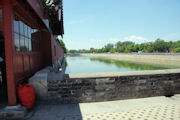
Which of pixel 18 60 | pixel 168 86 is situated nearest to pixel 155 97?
pixel 168 86

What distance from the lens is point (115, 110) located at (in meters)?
3.94

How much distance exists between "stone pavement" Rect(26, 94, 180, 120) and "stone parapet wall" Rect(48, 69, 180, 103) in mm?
237

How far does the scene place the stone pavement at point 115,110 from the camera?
138 inches

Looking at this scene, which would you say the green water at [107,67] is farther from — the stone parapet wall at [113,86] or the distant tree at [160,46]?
the distant tree at [160,46]

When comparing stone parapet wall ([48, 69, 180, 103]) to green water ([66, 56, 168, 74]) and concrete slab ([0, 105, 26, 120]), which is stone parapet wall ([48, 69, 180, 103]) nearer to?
concrete slab ([0, 105, 26, 120])

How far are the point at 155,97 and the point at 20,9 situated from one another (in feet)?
17.4

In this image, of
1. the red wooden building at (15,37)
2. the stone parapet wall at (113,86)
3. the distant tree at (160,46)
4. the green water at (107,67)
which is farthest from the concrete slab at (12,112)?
the distant tree at (160,46)

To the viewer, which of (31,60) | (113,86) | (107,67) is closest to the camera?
(113,86)

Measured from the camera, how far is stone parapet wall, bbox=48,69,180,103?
4446mm

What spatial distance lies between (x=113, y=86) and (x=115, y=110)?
950 mm

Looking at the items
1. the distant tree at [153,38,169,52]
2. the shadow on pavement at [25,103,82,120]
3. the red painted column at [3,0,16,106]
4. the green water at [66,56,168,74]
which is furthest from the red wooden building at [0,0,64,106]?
the distant tree at [153,38,169,52]

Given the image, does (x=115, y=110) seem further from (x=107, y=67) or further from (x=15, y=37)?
(x=107, y=67)

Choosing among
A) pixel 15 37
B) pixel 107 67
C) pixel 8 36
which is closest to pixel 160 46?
pixel 107 67

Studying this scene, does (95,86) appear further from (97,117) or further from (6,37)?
(6,37)
